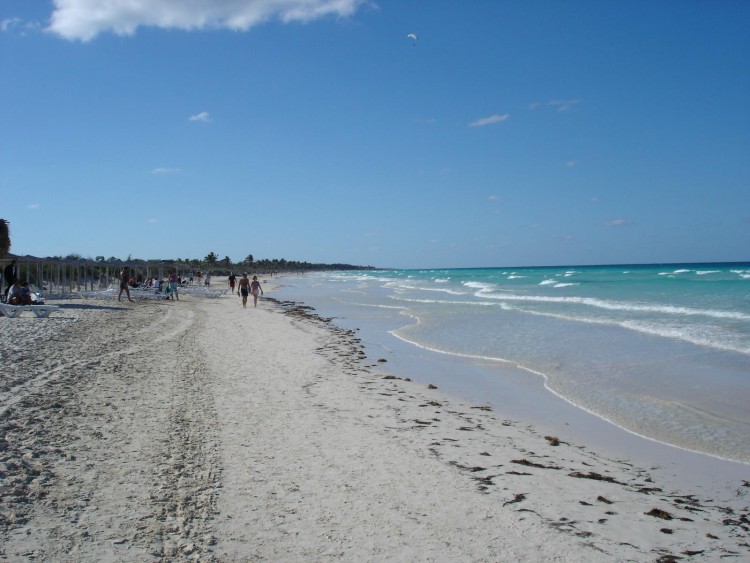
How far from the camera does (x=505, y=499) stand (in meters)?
4.60

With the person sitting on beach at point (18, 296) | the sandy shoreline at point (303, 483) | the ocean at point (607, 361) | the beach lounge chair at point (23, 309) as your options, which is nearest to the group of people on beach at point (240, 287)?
the ocean at point (607, 361)

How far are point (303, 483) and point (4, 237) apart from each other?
31.1 meters

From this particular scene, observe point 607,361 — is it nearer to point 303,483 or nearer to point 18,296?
point 303,483

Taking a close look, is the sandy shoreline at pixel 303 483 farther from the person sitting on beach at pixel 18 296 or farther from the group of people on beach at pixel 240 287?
the group of people on beach at pixel 240 287

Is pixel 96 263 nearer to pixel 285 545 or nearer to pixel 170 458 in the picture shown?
pixel 170 458

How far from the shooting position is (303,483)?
4746 millimetres

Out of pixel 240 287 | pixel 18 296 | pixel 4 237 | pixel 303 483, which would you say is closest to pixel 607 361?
pixel 303 483

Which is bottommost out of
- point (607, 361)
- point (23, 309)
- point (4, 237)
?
point (607, 361)

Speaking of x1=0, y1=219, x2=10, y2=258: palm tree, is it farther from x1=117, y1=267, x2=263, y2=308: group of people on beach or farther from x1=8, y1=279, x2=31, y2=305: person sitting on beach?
x1=8, y1=279, x2=31, y2=305: person sitting on beach

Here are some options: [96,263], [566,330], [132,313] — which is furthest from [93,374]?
[96,263]

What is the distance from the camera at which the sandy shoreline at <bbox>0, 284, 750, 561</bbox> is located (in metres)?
3.75

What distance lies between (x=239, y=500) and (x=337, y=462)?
46.9 inches

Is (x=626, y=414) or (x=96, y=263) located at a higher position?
(x=96, y=263)

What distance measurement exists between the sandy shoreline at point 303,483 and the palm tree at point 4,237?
24.2 metres
